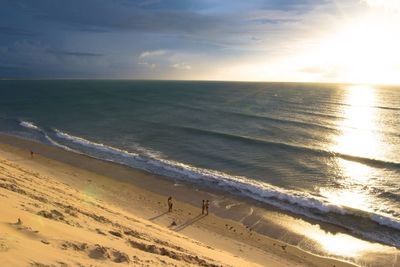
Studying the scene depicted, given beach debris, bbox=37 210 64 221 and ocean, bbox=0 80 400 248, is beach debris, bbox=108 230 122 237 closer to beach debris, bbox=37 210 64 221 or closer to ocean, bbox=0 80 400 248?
beach debris, bbox=37 210 64 221

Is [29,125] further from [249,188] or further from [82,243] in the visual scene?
[82,243]

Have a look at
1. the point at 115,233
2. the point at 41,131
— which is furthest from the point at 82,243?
the point at 41,131

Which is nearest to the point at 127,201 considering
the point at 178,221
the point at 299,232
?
the point at 178,221

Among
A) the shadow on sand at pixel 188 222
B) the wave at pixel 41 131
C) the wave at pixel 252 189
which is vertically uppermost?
the wave at pixel 41 131

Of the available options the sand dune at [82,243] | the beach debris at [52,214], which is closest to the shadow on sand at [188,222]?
the sand dune at [82,243]

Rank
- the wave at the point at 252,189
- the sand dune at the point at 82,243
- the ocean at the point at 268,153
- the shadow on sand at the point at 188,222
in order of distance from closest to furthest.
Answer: the sand dune at the point at 82,243 < the shadow on sand at the point at 188,222 < the wave at the point at 252,189 < the ocean at the point at 268,153

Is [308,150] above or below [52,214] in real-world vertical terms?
below

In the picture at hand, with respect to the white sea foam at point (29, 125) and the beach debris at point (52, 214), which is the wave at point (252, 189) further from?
the beach debris at point (52, 214)
